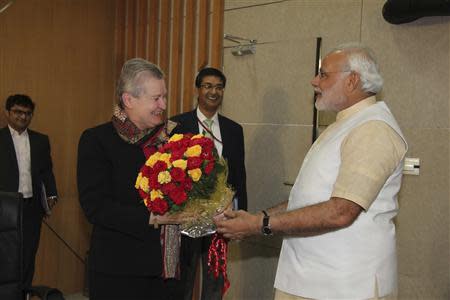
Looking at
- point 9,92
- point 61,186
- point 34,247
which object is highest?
point 9,92

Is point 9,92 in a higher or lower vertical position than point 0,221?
higher

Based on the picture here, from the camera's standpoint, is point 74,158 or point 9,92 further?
point 74,158

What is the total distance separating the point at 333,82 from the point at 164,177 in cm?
79

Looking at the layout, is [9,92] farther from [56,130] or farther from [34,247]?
[34,247]

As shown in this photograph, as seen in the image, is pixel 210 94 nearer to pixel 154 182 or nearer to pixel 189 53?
pixel 189 53

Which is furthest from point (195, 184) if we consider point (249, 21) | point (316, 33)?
point (249, 21)

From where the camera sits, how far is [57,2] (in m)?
5.48

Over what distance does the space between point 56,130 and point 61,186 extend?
1.90 feet

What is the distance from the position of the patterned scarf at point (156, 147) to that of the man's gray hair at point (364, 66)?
0.84m

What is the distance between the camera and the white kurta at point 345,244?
2.08 metres

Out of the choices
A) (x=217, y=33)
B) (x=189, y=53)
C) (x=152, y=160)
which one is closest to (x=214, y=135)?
(x=217, y=33)

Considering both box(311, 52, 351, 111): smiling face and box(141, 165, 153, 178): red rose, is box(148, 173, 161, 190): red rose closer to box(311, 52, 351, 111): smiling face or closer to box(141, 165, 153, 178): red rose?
box(141, 165, 153, 178): red rose

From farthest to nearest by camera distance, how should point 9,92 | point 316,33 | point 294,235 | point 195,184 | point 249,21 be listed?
point 9,92 < point 249,21 < point 316,33 < point 294,235 < point 195,184

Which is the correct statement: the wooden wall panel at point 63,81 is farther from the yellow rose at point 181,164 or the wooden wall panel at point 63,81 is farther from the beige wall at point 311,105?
the yellow rose at point 181,164
